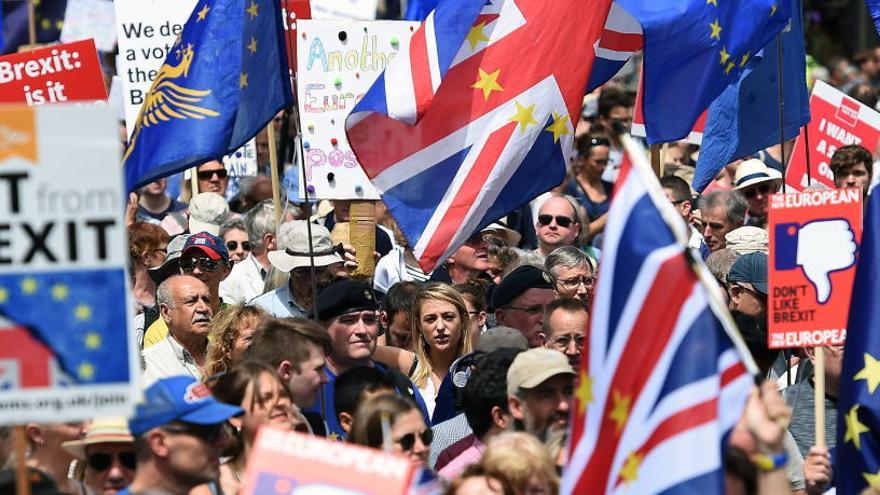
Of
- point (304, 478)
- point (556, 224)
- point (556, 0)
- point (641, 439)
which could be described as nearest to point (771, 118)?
point (556, 224)

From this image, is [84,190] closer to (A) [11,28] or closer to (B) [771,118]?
(B) [771,118]

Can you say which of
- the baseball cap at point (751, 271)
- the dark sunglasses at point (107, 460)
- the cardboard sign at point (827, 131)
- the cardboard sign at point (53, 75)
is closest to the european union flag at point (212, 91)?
the cardboard sign at point (53, 75)

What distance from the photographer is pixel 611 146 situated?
14930 mm

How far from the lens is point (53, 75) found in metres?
11.1

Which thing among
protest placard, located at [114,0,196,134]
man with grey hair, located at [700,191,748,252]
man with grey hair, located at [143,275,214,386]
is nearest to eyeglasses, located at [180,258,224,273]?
man with grey hair, located at [143,275,214,386]

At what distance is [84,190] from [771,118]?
267 inches

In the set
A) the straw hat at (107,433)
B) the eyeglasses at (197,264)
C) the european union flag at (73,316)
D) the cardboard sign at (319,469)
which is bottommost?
the eyeglasses at (197,264)

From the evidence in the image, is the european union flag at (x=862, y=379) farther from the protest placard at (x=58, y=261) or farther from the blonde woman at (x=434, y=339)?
the protest placard at (x=58, y=261)

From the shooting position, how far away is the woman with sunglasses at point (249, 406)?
7.18m

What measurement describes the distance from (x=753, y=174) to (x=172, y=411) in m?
7.33

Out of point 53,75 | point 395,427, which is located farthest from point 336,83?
point 395,427

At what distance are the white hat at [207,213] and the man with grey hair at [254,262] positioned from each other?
411 millimetres

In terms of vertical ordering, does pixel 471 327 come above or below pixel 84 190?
→ below

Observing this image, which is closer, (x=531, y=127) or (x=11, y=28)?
(x=531, y=127)
